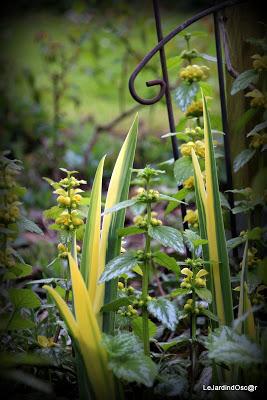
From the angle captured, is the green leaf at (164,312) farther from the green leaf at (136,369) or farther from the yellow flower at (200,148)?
the yellow flower at (200,148)

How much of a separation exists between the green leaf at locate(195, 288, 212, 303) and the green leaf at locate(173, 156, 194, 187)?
330 mm

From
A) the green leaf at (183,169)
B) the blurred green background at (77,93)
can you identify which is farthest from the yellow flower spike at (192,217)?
the blurred green background at (77,93)

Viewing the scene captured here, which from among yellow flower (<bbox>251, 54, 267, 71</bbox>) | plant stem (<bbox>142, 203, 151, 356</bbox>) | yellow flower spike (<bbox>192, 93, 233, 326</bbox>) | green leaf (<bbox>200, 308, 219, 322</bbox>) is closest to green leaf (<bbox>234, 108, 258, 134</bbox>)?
yellow flower (<bbox>251, 54, 267, 71</bbox>)

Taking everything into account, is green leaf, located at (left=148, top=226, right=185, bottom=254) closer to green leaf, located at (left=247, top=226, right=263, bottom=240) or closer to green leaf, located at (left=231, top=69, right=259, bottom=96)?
green leaf, located at (left=247, top=226, right=263, bottom=240)

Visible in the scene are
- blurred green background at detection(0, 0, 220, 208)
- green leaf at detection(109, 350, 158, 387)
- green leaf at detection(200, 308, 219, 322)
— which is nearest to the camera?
green leaf at detection(109, 350, 158, 387)

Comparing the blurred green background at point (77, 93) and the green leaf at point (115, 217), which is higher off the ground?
the blurred green background at point (77, 93)

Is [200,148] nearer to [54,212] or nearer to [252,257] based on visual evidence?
[252,257]

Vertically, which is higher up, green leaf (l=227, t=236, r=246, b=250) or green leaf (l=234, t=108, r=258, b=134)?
green leaf (l=234, t=108, r=258, b=134)

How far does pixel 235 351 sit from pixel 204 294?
197 mm

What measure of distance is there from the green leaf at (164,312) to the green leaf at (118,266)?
10 centimetres

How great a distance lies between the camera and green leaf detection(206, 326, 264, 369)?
113 cm

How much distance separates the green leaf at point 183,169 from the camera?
1521 mm

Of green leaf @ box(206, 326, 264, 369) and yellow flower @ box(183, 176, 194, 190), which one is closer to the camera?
Result: green leaf @ box(206, 326, 264, 369)

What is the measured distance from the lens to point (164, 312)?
124 centimetres
